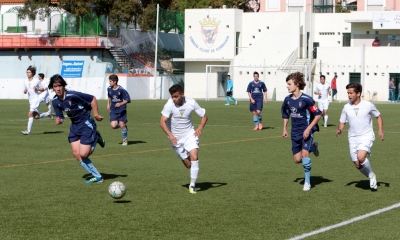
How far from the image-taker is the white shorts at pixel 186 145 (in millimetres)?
12148

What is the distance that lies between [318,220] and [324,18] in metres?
58.4

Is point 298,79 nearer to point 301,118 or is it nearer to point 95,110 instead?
point 301,118

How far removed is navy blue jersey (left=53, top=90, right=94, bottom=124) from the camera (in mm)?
13211

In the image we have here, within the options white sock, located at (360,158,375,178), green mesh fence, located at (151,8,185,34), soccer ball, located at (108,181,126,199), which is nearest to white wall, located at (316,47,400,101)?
green mesh fence, located at (151,8,185,34)

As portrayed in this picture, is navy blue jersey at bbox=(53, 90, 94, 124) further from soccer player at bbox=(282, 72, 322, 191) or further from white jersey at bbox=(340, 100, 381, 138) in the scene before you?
white jersey at bbox=(340, 100, 381, 138)

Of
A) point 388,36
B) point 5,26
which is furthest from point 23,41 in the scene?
point 388,36

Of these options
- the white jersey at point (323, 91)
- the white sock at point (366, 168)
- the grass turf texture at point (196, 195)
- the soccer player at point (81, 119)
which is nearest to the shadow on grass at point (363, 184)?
the grass turf texture at point (196, 195)

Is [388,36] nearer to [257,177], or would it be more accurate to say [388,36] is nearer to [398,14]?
[398,14]

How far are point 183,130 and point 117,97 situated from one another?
8712mm

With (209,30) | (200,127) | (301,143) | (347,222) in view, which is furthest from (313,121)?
(209,30)

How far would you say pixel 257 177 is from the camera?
1406 centimetres

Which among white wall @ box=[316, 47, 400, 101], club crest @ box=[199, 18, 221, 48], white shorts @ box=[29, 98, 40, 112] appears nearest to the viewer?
white shorts @ box=[29, 98, 40, 112]

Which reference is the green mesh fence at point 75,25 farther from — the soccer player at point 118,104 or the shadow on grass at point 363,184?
the shadow on grass at point 363,184

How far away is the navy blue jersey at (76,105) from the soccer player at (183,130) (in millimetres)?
1755
